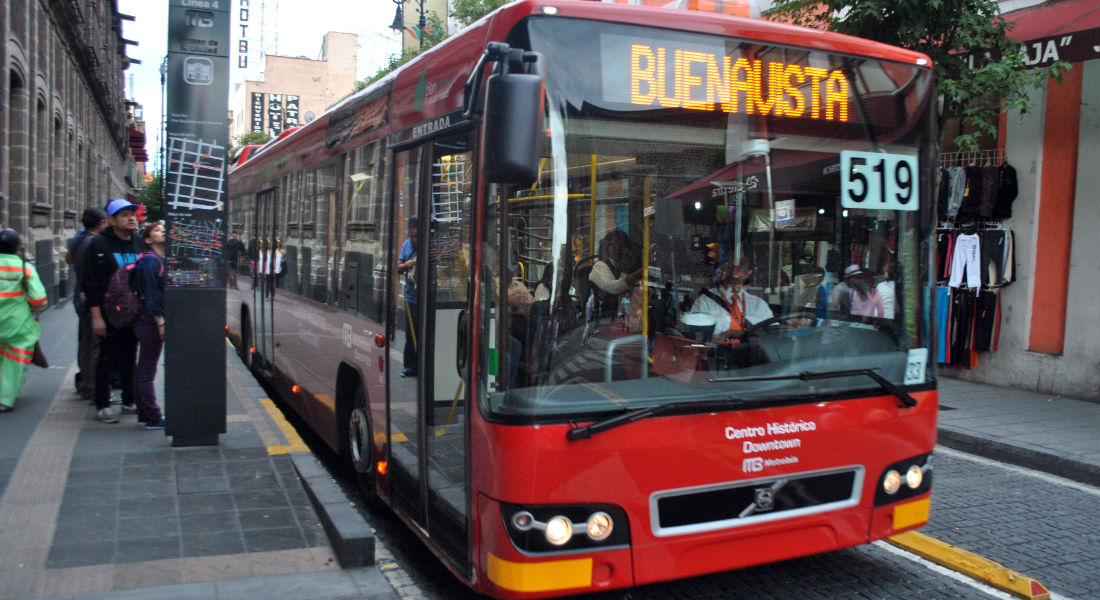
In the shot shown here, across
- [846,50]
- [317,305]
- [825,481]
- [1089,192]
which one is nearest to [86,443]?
[317,305]

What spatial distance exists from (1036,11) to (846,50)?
799cm

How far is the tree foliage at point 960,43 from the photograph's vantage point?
30.3 ft

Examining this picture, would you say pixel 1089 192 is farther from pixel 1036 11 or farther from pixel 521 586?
pixel 521 586

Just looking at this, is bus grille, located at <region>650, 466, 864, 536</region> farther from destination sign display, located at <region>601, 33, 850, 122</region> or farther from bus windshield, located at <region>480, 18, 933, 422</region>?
destination sign display, located at <region>601, 33, 850, 122</region>

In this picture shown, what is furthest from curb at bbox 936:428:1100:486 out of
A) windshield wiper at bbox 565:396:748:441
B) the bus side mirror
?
the bus side mirror

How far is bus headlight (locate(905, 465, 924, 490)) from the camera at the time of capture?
4254 millimetres

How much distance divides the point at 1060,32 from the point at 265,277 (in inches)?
348

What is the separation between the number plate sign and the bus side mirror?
5.49ft

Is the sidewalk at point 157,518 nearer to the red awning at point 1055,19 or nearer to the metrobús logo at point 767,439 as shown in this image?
the metrobús logo at point 767,439

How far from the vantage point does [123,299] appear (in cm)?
702

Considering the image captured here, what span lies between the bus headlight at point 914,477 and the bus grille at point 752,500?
324 millimetres

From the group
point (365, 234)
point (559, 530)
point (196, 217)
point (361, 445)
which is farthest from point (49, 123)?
point (559, 530)

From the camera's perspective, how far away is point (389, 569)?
15.7 ft

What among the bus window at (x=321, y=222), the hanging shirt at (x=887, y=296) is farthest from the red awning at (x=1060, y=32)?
the bus window at (x=321, y=222)
